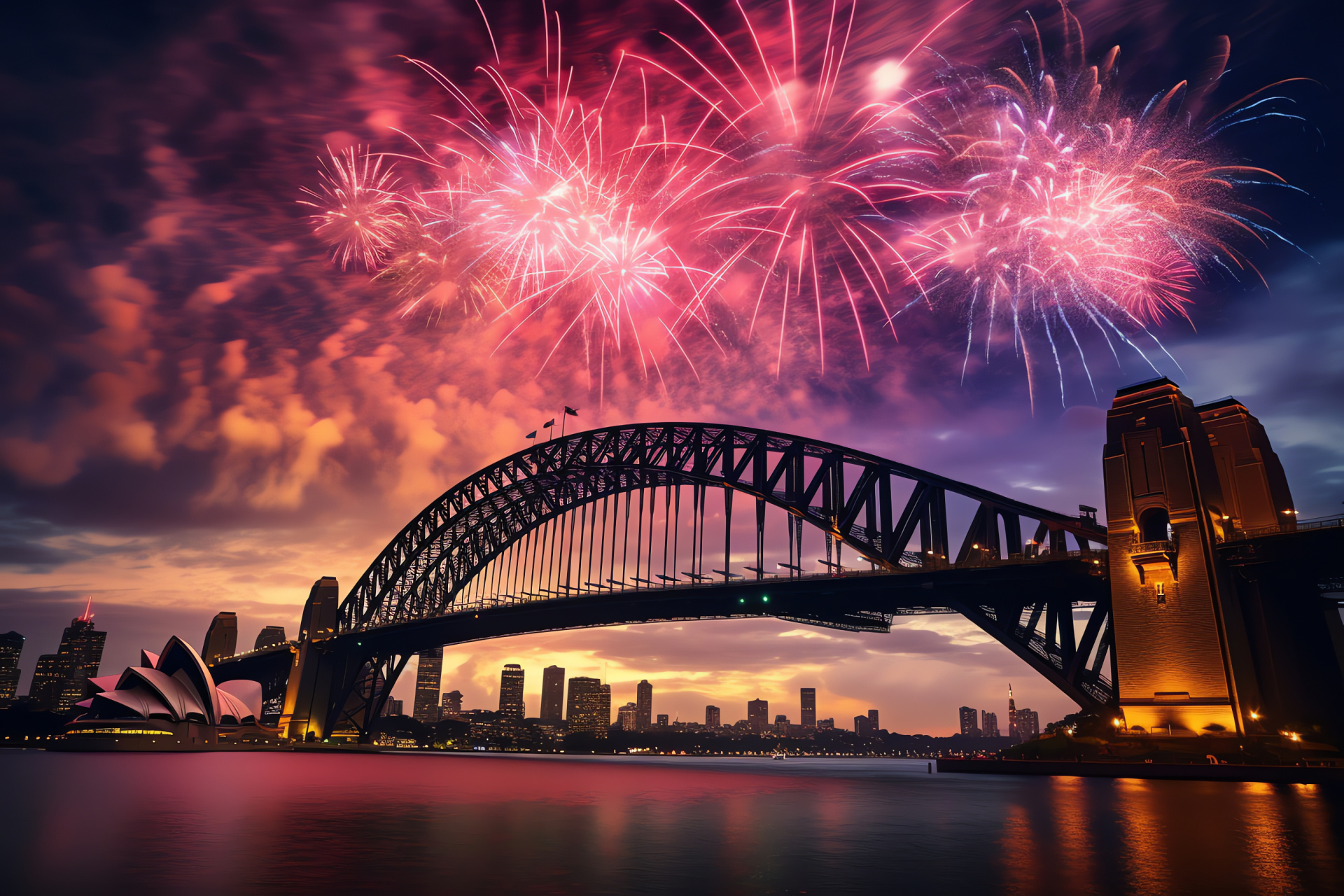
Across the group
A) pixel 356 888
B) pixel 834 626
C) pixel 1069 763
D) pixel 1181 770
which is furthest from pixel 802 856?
pixel 834 626

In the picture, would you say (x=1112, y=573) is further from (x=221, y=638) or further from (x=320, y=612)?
(x=221, y=638)

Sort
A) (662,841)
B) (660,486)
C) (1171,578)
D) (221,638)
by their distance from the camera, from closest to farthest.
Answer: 1. (662,841)
2. (1171,578)
3. (660,486)
4. (221,638)

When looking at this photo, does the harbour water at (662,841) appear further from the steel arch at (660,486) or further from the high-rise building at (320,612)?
the high-rise building at (320,612)

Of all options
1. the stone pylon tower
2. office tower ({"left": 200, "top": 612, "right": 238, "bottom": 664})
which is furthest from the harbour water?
office tower ({"left": 200, "top": 612, "right": 238, "bottom": 664})

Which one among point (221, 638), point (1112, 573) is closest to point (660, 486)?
point (1112, 573)

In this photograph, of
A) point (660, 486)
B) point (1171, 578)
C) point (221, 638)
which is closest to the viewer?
point (1171, 578)

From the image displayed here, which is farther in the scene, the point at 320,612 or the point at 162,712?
the point at 320,612
